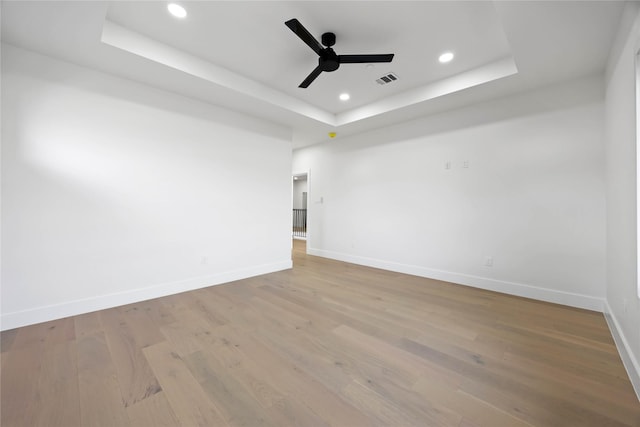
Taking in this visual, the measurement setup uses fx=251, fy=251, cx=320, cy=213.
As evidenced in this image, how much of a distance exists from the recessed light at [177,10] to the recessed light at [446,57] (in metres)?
2.67

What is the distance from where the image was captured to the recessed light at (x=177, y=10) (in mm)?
2171

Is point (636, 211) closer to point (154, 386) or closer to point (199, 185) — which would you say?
point (154, 386)

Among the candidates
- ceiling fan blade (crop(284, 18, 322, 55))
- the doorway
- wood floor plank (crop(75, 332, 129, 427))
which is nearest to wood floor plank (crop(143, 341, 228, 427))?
wood floor plank (crop(75, 332, 129, 427))

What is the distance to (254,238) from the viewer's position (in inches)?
165

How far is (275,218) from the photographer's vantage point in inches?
177

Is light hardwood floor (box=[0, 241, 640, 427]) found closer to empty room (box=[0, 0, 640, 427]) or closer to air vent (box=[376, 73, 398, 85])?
empty room (box=[0, 0, 640, 427])

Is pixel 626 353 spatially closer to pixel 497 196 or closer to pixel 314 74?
pixel 497 196

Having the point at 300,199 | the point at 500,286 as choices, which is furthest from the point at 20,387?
the point at 300,199

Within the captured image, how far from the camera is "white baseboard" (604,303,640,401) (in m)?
1.62

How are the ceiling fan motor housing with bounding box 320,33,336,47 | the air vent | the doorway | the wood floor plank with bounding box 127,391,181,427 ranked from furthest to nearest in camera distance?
the doorway < the air vent < the ceiling fan motor housing with bounding box 320,33,336,47 < the wood floor plank with bounding box 127,391,181,427

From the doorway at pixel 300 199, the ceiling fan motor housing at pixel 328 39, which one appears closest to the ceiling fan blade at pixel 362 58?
the ceiling fan motor housing at pixel 328 39

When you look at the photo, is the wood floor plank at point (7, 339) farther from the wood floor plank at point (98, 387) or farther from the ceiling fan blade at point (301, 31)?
the ceiling fan blade at point (301, 31)

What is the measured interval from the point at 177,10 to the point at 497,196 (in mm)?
4188

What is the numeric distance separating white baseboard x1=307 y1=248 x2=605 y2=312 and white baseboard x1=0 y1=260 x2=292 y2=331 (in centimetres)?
244
